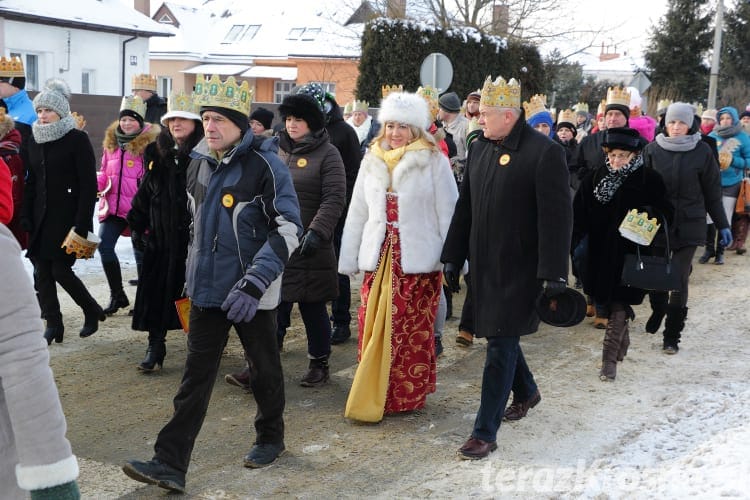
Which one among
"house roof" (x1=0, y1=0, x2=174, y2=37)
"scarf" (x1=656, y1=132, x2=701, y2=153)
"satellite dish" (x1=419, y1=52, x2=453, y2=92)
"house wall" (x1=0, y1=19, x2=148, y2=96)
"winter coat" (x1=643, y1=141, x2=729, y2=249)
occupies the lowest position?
"winter coat" (x1=643, y1=141, x2=729, y2=249)

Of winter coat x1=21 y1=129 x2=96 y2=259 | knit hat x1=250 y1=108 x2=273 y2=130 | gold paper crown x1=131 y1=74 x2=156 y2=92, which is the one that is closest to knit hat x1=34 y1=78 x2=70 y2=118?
winter coat x1=21 y1=129 x2=96 y2=259

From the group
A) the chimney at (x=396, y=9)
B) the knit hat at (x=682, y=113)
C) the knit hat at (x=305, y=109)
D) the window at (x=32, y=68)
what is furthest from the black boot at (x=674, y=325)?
the window at (x=32, y=68)

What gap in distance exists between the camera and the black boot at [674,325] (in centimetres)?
773

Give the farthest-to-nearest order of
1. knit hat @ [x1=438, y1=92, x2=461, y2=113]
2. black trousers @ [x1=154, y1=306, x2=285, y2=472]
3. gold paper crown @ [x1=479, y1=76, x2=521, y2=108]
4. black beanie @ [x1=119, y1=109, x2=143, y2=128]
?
knit hat @ [x1=438, y1=92, x2=461, y2=113] < black beanie @ [x1=119, y1=109, x2=143, y2=128] < gold paper crown @ [x1=479, y1=76, x2=521, y2=108] < black trousers @ [x1=154, y1=306, x2=285, y2=472]

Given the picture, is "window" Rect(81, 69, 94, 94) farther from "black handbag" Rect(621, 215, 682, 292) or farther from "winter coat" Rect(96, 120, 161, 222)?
"black handbag" Rect(621, 215, 682, 292)

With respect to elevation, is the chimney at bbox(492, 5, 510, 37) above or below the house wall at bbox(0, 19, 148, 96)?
above

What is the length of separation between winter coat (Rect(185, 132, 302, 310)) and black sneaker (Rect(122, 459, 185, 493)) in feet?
2.68

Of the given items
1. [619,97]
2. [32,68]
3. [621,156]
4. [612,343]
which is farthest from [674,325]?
[32,68]

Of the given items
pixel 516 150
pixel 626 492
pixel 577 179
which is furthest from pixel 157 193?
pixel 577 179

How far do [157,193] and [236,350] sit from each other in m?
1.70

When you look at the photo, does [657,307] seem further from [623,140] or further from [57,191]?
[57,191]

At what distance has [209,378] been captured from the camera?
4.67 metres

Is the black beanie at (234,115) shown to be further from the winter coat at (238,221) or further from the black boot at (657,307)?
the black boot at (657,307)

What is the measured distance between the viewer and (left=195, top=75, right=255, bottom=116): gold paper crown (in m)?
4.68
